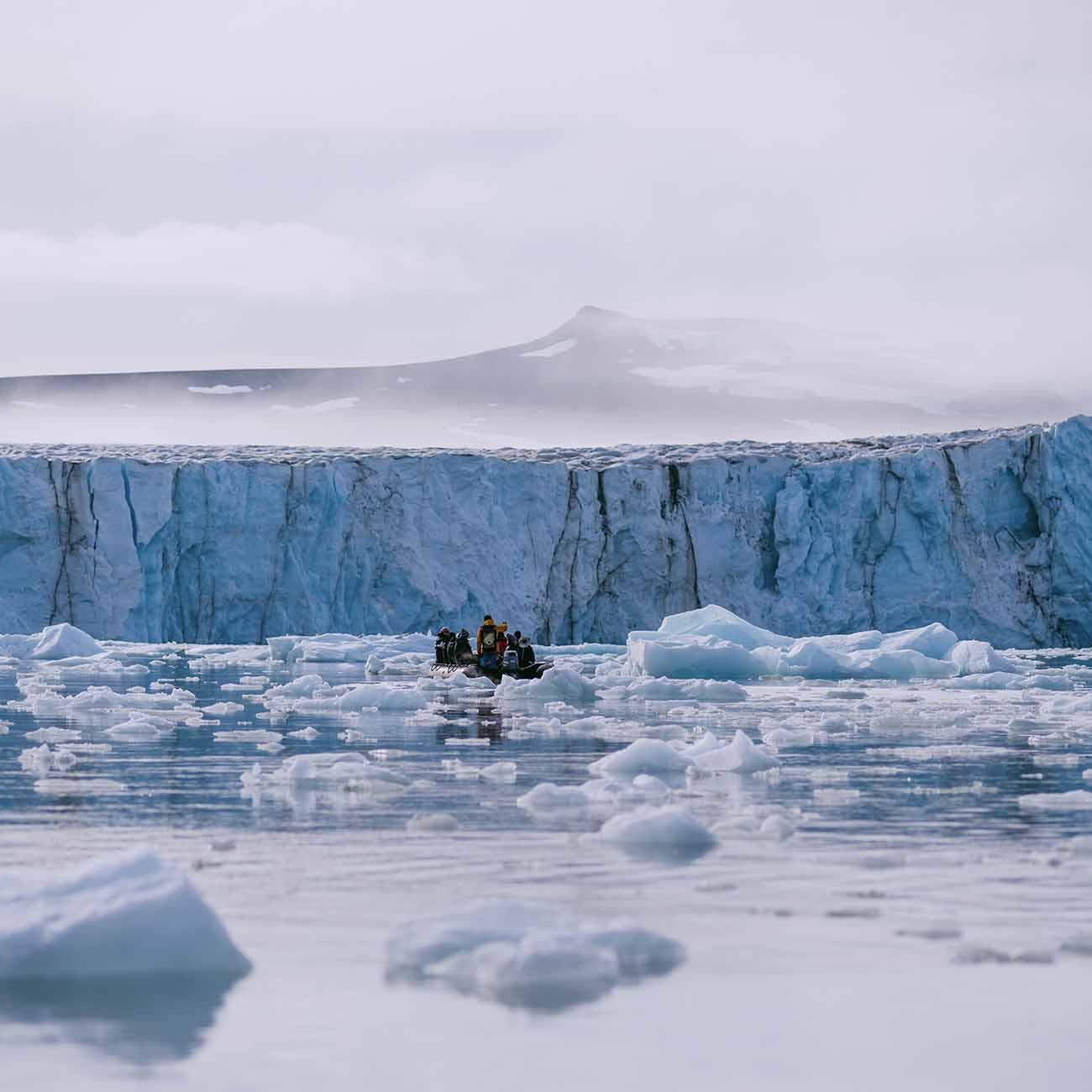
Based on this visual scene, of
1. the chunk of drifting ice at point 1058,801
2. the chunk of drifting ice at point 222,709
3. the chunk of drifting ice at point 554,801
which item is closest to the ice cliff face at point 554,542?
the chunk of drifting ice at point 222,709

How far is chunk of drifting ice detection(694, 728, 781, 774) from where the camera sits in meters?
7.68

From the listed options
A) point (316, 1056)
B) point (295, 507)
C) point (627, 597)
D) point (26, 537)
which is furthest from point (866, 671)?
point (316, 1056)

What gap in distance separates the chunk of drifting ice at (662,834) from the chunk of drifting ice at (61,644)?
58.6 feet

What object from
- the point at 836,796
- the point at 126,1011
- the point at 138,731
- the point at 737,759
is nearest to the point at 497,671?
the point at 138,731

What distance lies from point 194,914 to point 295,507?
2499cm

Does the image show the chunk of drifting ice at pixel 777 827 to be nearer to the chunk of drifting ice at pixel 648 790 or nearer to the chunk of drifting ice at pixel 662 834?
the chunk of drifting ice at pixel 662 834

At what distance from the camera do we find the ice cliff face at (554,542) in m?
27.5

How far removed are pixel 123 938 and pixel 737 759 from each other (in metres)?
4.48

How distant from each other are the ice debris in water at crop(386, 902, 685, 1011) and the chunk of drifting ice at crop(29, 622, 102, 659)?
1930 cm

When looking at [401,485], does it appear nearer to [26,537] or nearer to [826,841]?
[26,537]

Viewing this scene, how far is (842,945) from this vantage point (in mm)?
3887

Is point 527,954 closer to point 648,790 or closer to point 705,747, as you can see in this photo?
point 648,790

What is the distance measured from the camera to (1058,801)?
21.4ft

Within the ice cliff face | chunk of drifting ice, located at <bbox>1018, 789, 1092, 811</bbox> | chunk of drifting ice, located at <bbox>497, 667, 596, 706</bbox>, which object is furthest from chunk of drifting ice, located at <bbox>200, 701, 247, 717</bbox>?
the ice cliff face
